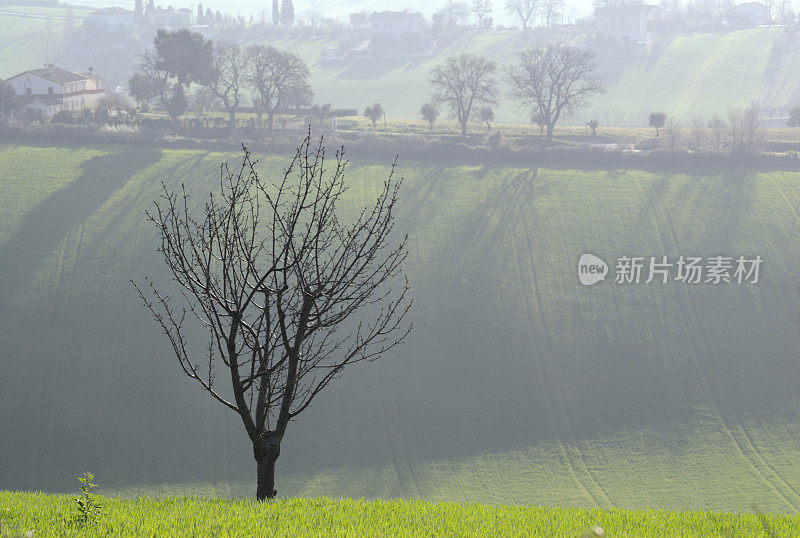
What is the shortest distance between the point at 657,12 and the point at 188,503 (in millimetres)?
174697

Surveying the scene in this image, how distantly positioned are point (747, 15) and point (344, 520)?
181 m

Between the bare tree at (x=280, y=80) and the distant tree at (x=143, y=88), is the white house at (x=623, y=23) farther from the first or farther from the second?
the distant tree at (x=143, y=88)

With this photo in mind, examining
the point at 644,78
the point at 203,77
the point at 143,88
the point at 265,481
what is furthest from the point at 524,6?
the point at 265,481

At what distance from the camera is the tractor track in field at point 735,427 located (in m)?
31.6

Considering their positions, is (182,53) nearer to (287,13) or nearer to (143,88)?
(143,88)

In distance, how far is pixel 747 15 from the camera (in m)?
Result: 166

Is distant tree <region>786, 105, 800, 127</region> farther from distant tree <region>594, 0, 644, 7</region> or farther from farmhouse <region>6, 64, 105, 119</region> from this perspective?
distant tree <region>594, 0, 644, 7</region>

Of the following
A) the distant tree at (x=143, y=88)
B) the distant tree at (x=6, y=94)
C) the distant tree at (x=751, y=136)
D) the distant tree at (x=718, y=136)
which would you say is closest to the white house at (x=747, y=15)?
the distant tree at (x=718, y=136)

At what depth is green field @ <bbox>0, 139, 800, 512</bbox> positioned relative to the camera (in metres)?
32.1

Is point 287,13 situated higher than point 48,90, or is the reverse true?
point 287,13

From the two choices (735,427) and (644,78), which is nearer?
(735,427)

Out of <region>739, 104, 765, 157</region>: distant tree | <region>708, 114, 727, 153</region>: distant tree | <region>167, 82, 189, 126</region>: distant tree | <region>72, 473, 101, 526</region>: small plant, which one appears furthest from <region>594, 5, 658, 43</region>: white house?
<region>72, 473, 101, 526</region>: small plant

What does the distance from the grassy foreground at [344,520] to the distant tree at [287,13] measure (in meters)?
172

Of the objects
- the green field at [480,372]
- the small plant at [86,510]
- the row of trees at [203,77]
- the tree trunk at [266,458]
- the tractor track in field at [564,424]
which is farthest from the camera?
the row of trees at [203,77]
